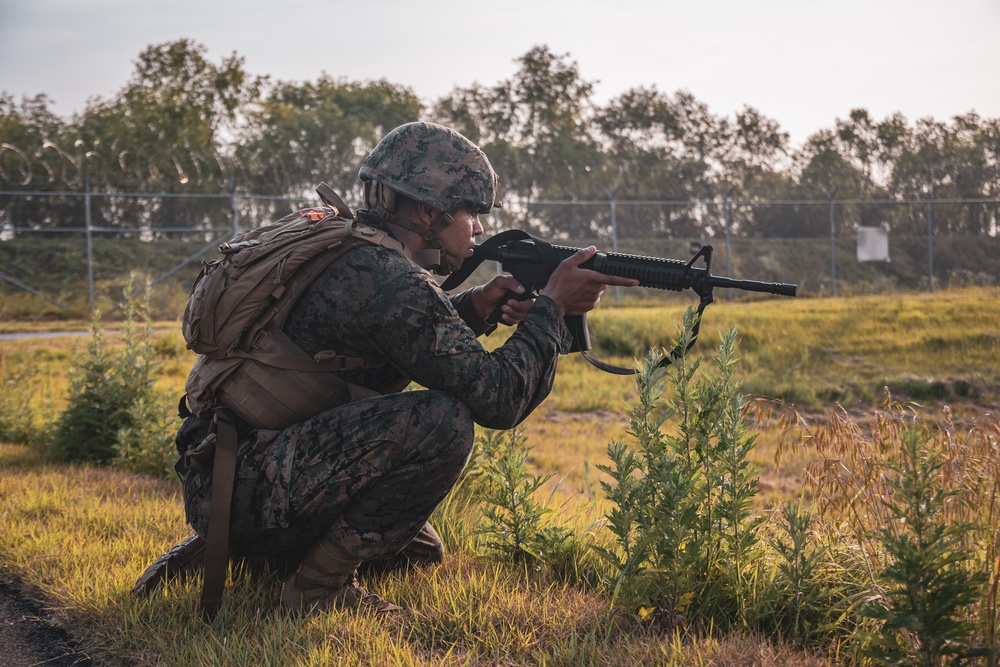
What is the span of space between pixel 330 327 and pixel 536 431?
181 inches

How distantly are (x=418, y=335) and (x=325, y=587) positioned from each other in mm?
940

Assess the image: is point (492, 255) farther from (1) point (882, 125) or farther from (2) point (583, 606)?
(1) point (882, 125)

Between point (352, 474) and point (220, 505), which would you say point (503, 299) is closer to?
point (352, 474)

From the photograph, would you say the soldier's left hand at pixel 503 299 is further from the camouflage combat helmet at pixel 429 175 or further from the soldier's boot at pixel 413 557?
the soldier's boot at pixel 413 557

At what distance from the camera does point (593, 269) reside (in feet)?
9.63

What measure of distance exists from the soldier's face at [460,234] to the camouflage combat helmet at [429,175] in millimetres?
24

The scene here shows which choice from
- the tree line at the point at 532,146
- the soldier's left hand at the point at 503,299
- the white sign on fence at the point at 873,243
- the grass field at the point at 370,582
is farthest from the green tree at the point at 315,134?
the soldier's left hand at the point at 503,299

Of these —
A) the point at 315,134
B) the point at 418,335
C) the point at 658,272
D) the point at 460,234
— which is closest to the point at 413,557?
the point at 418,335

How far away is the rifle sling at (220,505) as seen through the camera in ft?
8.82

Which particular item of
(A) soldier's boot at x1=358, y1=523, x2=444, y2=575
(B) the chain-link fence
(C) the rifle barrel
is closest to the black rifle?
(C) the rifle barrel

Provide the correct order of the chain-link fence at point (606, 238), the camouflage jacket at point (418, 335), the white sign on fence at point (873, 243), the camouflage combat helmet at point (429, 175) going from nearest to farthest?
the camouflage jacket at point (418, 335) < the camouflage combat helmet at point (429, 175) < the chain-link fence at point (606, 238) < the white sign on fence at point (873, 243)

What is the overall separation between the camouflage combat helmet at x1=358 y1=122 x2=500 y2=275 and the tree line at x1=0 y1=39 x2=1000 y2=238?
653 inches

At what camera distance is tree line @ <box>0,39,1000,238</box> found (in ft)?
72.4

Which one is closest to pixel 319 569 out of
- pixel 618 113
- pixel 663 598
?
pixel 663 598
